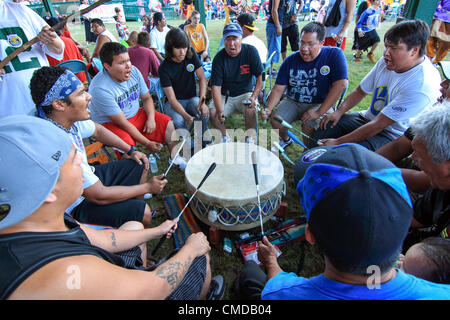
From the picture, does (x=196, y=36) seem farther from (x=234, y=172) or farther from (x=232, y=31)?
(x=234, y=172)

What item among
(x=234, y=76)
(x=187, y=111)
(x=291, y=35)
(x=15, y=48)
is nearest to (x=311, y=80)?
(x=234, y=76)

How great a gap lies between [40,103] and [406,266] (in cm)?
269

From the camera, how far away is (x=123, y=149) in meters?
2.65

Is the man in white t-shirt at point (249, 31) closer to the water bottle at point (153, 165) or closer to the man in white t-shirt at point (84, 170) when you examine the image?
the water bottle at point (153, 165)

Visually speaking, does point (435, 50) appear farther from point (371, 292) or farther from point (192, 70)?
point (371, 292)

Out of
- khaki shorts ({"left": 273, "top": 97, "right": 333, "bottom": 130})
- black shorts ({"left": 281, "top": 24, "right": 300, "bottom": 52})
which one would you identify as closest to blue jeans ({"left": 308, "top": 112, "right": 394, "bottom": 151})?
khaki shorts ({"left": 273, "top": 97, "right": 333, "bottom": 130})

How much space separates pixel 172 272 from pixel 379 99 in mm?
2895

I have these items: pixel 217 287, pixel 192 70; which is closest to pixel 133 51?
pixel 192 70

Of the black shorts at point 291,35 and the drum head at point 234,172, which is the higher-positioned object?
the black shorts at point 291,35

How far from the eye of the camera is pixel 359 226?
766mm

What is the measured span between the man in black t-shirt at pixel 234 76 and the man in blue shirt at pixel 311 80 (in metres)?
0.47

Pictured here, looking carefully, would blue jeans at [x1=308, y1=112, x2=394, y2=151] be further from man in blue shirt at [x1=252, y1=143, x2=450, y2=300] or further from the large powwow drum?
man in blue shirt at [x1=252, y1=143, x2=450, y2=300]

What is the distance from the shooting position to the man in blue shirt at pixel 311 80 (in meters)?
3.09

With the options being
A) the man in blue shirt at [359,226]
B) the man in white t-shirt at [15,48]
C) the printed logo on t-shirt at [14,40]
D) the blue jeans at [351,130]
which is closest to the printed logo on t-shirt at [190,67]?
the man in white t-shirt at [15,48]
